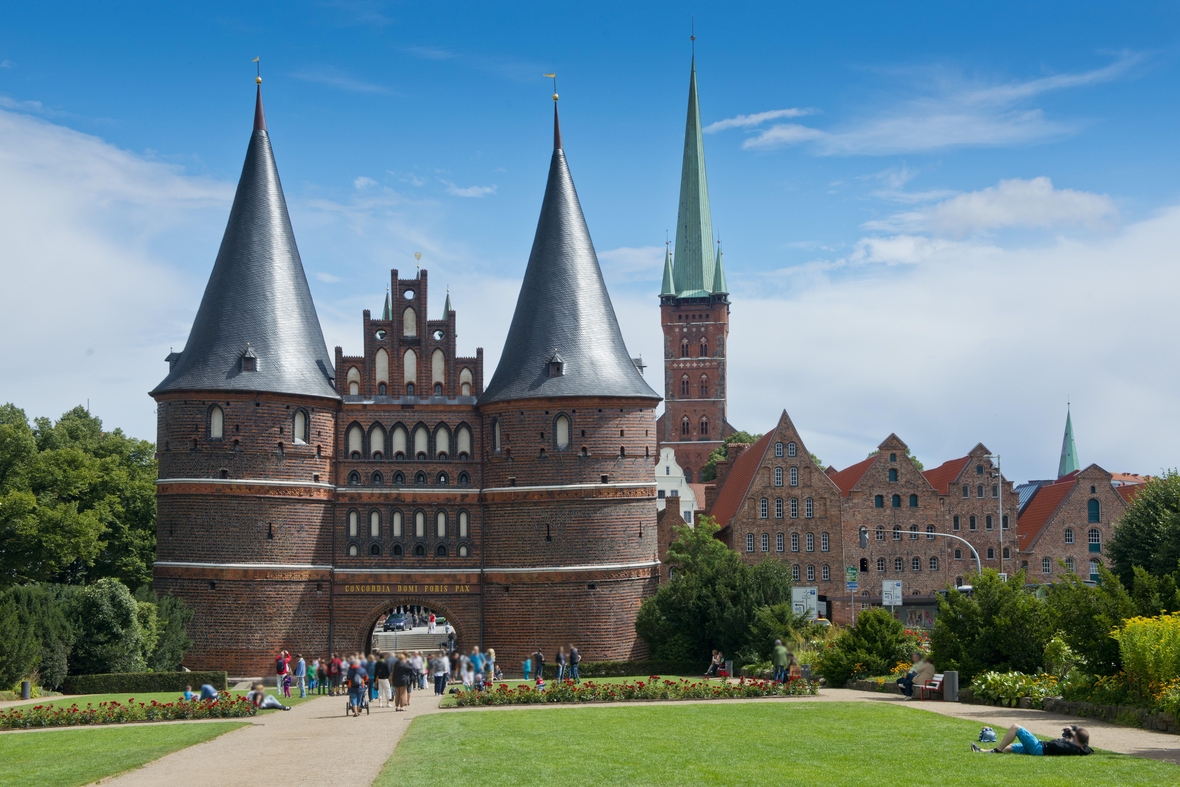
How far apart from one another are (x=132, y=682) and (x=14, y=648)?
3928mm

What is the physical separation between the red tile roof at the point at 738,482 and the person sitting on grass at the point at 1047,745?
4905cm

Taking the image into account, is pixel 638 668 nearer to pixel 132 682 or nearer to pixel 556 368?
pixel 556 368

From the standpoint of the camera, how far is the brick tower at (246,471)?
147ft

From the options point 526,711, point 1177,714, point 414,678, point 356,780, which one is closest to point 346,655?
point 414,678

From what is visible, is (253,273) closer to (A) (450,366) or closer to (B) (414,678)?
(A) (450,366)

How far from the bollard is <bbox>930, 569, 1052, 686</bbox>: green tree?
1.37m

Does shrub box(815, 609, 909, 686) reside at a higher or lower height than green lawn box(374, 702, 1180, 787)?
higher

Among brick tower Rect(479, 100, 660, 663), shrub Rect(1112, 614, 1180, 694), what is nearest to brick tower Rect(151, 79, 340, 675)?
brick tower Rect(479, 100, 660, 663)

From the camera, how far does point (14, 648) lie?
3522 centimetres

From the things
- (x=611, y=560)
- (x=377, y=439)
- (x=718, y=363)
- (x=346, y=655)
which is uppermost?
(x=718, y=363)

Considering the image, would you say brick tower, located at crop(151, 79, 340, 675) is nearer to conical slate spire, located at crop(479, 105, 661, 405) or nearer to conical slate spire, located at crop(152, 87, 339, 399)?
conical slate spire, located at crop(152, 87, 339, 399)

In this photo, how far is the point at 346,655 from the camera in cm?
4578

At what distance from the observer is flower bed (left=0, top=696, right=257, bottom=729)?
28688mm

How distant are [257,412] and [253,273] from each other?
209 inches
